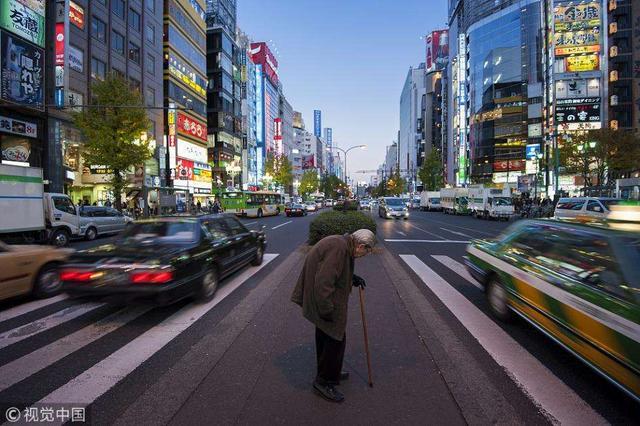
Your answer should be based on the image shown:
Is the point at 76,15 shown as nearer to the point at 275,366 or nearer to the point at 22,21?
the point at 22,21

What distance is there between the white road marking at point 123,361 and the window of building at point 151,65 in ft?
129

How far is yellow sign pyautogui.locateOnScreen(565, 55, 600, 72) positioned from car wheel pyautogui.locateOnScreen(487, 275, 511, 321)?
5784 centimetres


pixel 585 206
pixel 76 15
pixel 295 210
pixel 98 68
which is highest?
pixel 76 15

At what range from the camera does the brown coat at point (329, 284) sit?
124 inches

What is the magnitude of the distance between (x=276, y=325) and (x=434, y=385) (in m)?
2.38

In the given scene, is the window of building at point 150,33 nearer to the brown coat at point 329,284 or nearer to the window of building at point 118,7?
the window of building at point 118,7

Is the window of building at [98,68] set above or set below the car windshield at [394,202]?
above

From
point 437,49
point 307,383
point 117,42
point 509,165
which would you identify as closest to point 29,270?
point 307,383

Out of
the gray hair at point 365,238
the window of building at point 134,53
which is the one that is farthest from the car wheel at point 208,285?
the window of building at point 134,53

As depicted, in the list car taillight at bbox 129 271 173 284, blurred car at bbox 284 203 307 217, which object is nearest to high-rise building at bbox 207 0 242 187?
blurred car at bbox 284 203 307 217

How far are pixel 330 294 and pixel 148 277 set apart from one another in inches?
128

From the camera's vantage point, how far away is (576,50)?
50812 mm

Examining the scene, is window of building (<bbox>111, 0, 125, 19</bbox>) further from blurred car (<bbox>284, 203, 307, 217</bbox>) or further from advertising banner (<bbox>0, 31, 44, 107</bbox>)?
blurred car (<bbox>284, 203, 307, 217</bbox>)

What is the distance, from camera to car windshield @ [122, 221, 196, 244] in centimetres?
651
